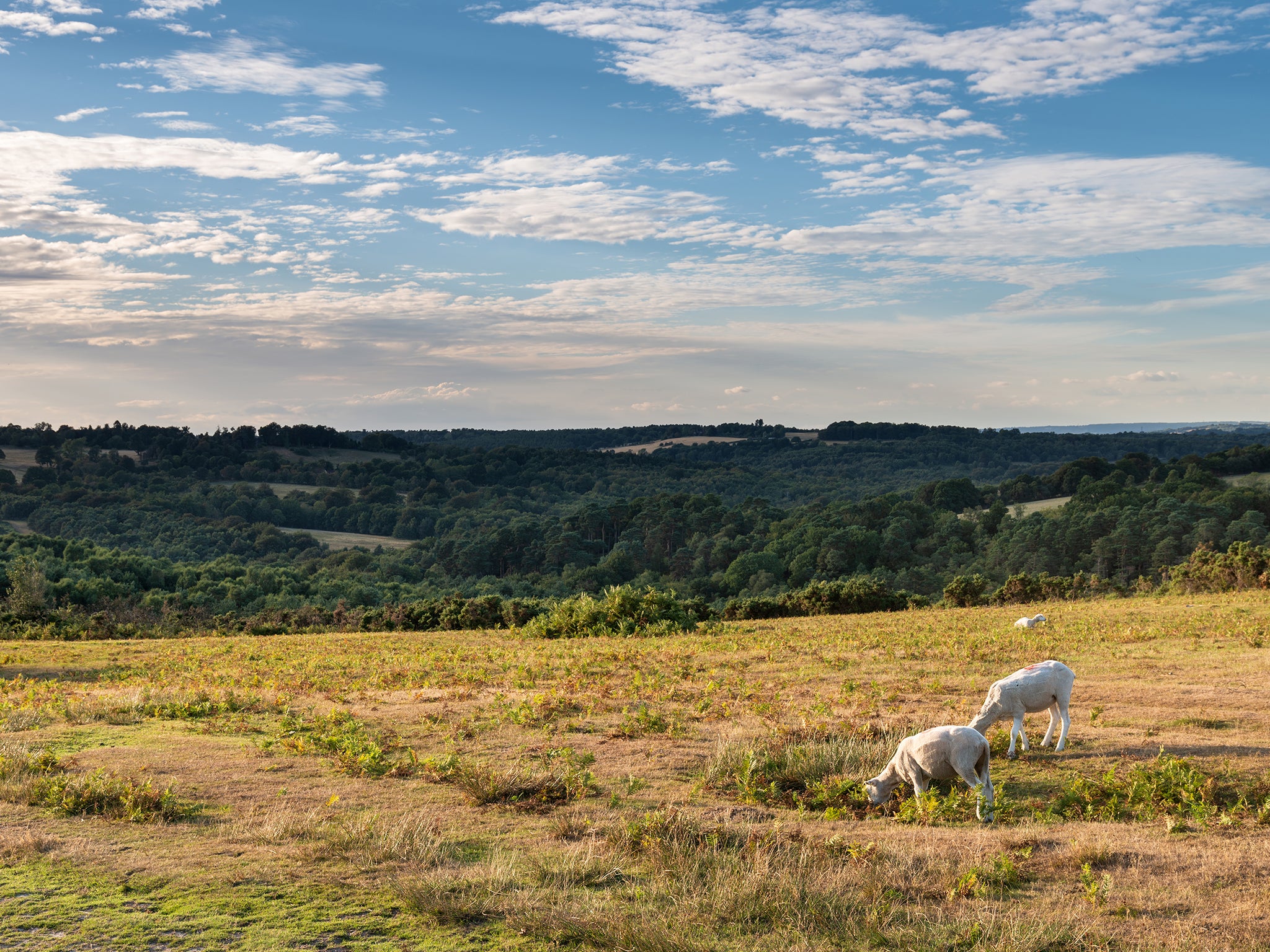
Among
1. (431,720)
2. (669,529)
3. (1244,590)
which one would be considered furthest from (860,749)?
(669,529)

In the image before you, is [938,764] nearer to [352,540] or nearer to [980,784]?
[980,784]

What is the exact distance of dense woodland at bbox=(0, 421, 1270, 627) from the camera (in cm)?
5934

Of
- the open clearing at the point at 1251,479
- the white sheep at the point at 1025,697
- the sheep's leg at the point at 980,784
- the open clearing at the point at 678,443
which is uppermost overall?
the open clearing at the point at 678,443

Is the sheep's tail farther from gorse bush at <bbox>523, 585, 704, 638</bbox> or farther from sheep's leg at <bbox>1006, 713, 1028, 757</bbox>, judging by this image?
gorse bush at <bbox>523, 585, 704, 638</bbox>

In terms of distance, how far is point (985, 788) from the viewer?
25.9 feet

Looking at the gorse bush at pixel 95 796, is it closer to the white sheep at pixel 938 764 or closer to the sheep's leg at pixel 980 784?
the white sheep at pixel 938 764

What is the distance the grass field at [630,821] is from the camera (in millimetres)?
5828

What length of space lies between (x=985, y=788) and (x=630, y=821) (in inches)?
118

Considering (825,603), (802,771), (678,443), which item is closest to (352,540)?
(825,603)

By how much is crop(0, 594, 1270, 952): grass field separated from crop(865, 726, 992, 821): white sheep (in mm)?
197

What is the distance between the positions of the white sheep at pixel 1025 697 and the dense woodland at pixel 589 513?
95.3 ft

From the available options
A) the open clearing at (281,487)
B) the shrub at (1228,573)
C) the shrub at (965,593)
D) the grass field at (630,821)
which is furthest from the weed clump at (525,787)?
the open clearing at (281,487)

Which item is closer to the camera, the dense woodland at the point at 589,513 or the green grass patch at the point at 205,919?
the green grass patch at the point at 205,919

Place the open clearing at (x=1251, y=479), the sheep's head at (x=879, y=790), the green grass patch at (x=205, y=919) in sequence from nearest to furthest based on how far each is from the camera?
the green grass patch at (x=205, y=919), the sheep's head at (x=879, y=790), the open clearing at (x=1251, y=479)
